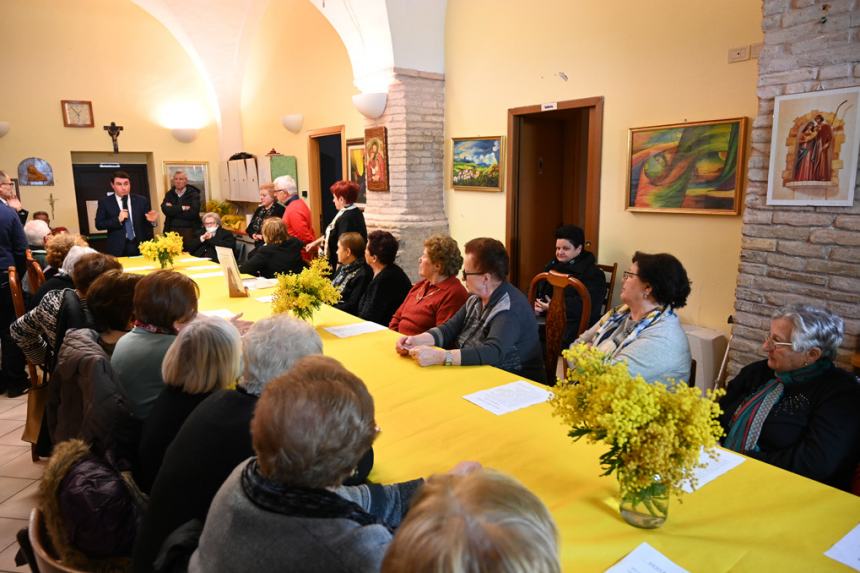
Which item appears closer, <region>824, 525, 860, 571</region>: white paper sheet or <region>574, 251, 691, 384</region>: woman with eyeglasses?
<region>824, 525, 860, 571</region>: white paper sheet

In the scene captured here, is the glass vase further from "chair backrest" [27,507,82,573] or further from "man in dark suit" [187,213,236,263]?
"man in dark suit" [187,213,236,263]

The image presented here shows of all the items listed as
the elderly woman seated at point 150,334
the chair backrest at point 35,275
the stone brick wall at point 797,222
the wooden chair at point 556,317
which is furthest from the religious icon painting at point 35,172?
the stone brick wall at point 797,222

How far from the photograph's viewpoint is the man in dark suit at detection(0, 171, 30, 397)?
187 inches

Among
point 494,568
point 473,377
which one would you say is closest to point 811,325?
point 473,377

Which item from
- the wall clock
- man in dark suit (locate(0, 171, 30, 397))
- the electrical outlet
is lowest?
man in dark suit (locate(0, 171, 30, 397))

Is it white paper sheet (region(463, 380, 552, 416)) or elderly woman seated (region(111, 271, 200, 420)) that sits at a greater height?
elderly woman seated (region(111, 271, 200, 420))

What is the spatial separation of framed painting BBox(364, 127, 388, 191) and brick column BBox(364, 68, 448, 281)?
2.9 inches

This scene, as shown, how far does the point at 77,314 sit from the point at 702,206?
4.21 meters

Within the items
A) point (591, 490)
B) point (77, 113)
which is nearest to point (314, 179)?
point (77, 113)

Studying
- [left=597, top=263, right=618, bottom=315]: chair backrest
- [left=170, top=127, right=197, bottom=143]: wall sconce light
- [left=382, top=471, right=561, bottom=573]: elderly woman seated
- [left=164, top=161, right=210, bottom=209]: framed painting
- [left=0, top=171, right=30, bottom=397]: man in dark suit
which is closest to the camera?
[left=382, top=471, right=561, bottom=573]: elderly woman seated

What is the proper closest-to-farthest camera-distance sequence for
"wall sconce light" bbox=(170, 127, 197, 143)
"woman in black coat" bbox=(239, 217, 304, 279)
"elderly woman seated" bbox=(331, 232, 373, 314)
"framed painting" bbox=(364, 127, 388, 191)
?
"elderly woman seated" bbox=(331, 232, 373, 314), "woman in black coat" bbox=(239, 217, 304, 279), "framed painting" bbox=(364, 127, 388, 191), "wall sconce light" bbox=(170, 127, 197, 143)

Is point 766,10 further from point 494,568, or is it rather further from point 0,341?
point 0,341

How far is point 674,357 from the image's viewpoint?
2.43 m

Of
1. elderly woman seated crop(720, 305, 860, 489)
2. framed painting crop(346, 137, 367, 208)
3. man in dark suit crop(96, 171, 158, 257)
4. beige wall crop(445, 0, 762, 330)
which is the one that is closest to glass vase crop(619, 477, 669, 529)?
elderly woman seated crop(720, 305, 860, 489)
